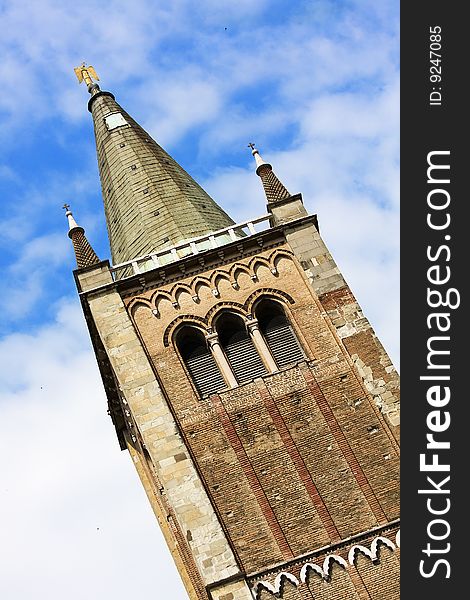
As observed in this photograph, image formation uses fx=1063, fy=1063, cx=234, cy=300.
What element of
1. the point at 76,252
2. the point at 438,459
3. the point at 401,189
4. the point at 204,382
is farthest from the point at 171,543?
the point at 401,189

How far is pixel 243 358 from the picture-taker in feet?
83.5

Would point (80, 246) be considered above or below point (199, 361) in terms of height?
above

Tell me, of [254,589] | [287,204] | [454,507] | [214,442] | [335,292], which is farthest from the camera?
[287,204]

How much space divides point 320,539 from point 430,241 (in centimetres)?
693

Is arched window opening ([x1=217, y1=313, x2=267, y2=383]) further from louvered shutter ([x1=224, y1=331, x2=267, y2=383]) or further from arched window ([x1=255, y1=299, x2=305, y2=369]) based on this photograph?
arched window ([x1=255, y1=299, x2=305, y2=369])

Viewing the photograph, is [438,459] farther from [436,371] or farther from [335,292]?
[335,292]

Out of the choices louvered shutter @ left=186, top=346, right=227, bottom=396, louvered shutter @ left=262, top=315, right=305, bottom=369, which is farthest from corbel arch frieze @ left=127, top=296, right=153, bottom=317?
louvered shutter @ left=262, top=315, right=305, bottom=369

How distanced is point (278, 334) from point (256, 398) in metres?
2.07

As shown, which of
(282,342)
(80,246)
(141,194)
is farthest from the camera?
(141,194)

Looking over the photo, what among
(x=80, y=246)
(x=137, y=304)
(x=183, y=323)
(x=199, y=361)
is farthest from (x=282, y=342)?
(x=80, y=246)

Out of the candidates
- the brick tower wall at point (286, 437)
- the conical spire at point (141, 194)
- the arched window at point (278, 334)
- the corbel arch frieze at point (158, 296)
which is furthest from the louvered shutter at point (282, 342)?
the conical spire at point (141, 194)

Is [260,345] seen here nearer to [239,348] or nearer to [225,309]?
[239,348]

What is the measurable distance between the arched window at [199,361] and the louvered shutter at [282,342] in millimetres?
1442

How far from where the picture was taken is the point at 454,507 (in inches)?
722
